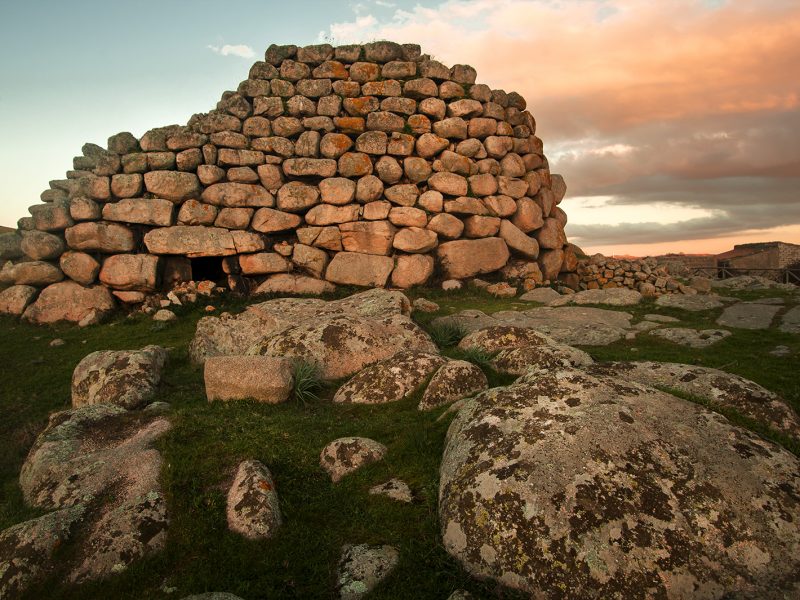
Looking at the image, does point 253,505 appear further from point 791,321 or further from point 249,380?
point 791,321

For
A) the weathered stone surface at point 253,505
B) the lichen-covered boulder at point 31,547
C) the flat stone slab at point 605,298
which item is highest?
the flat stone slab at point 605,298

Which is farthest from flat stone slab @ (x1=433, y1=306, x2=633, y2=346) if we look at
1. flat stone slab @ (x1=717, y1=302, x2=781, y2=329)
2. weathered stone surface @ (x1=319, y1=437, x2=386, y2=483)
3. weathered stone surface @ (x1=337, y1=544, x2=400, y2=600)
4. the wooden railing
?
the wooden railing

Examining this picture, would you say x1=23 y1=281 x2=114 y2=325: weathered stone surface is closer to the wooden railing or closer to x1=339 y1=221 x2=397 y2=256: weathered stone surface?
x1=339 y1=221 x2=397 y2=256: weathered stone surface

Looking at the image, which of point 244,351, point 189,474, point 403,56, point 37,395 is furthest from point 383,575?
point 403,56

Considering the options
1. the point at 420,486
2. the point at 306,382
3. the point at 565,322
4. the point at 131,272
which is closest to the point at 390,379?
the point at 306,382

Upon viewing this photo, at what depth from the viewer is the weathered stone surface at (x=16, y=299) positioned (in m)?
18.1

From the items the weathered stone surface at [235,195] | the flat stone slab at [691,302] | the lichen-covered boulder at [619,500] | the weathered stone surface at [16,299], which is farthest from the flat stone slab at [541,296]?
the weathered stone surface at [16,299]

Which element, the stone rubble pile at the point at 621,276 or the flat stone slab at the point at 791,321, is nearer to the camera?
the flat stone slab at the point at 791,321

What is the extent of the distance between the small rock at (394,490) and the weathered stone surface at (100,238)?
54.7 feet

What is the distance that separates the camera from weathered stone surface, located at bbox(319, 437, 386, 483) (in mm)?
6230

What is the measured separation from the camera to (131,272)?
18.7 m

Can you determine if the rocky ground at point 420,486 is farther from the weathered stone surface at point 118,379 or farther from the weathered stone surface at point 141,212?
the weathered stone surface at point 141,212

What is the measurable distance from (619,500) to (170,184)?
61.3ft

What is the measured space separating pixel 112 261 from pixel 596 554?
62.2 feet
